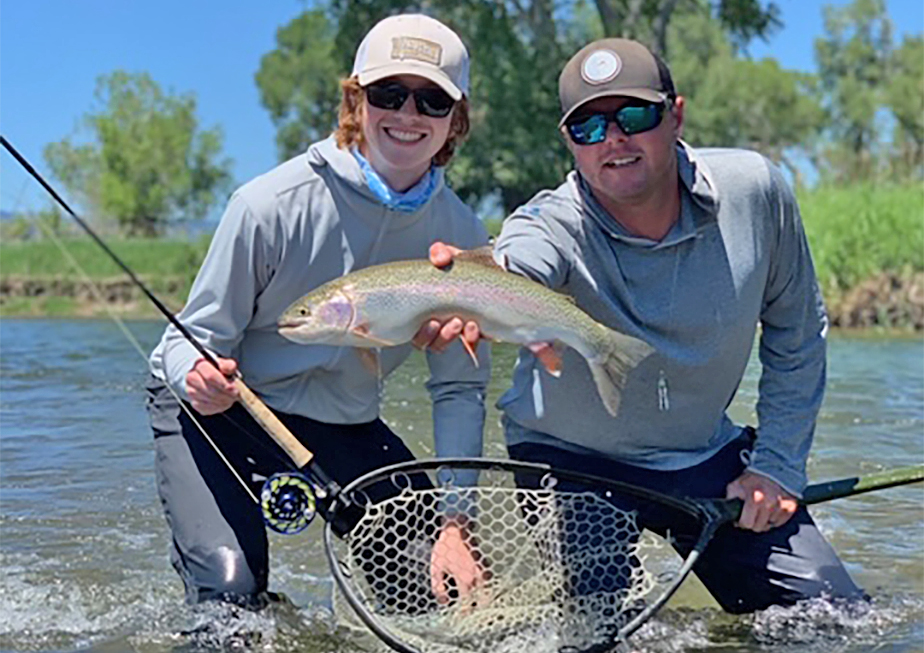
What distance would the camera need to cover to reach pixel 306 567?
5.21 m

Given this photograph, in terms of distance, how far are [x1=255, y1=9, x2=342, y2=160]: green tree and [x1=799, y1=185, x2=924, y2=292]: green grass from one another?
40.7m

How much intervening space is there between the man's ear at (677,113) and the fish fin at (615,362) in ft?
2.20

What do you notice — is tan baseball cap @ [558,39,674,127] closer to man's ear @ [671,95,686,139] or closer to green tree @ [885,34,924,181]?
man's ear @ [671,95,686,139]

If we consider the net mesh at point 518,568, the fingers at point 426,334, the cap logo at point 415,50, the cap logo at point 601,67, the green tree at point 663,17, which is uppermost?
the green tree at point 663,17

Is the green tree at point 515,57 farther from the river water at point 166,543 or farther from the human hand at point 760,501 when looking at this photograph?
the human hand at point 760,501

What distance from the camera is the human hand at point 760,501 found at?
147 inches

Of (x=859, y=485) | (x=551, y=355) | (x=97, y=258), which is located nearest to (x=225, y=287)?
(x=551, y=355)

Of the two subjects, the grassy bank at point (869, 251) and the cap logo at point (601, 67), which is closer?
the cap logo at point (601, 67)

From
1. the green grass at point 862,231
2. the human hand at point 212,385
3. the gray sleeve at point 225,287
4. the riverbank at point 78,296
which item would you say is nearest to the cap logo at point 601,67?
the gray sleeve at point 225,287

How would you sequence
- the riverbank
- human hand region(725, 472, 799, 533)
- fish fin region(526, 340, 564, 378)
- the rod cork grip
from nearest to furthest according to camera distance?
fish fin region(526, 340, 564, 378)
the rod cork grip
human hand region(725, 472, 799, 533)
the riverbank

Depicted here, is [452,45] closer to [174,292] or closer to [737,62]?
[174,292]

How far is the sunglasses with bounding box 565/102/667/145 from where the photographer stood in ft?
11.4

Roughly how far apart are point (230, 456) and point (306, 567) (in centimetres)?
143

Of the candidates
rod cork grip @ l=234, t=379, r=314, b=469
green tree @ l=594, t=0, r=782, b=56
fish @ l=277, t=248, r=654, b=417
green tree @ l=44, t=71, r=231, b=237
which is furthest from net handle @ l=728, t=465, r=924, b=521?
green tree @ l=44, t=71, r=231, b=237
